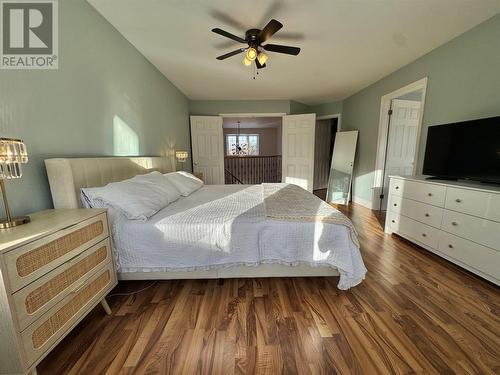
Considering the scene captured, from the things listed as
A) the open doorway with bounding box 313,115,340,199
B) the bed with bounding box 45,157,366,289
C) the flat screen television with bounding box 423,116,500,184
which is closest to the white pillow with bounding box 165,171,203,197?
the bed with bounding box 45,157,366,289

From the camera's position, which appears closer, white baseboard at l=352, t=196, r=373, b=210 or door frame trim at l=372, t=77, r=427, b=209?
door frame trim at l=372, t=77, r=427, b=209

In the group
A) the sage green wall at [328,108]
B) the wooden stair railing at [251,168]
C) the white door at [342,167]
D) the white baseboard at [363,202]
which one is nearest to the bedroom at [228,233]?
the white baseboard at [363,202]

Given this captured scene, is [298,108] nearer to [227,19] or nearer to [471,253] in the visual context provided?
[227,19]

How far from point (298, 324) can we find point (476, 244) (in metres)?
1.75

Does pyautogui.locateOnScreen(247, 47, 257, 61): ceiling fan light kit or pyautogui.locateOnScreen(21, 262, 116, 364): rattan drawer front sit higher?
pyautogui.locateOnScreen(247, 47, 257, 61): ceiling fan light kit

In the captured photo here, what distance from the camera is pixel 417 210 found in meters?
2.37

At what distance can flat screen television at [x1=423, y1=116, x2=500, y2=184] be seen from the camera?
1.83 metres

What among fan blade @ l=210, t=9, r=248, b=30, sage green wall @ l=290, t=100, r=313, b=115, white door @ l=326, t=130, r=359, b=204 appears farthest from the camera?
sage green wall @ l=290, t=100, r=313, b=115

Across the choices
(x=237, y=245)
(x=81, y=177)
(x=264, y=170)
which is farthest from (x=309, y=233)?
(x=264, y=170)

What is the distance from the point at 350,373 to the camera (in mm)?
1055

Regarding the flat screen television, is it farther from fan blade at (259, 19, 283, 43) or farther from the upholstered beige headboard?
the upholstered beige headboard

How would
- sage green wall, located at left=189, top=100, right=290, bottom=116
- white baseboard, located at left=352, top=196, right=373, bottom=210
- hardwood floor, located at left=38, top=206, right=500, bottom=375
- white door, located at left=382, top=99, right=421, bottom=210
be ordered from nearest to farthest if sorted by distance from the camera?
hardwood floor, located at left=38, top=206, right=500, bottom=375
white door, located at left=382, top=99, right=421, bottom=210
white baseboard, located at left=352, top=196, right=373, bottom=210
sage green wall, located at left=189, top=100, right=290, bottom=116

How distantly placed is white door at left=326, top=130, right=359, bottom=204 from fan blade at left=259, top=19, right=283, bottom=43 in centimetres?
331

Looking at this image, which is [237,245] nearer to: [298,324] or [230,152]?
[298,324]
